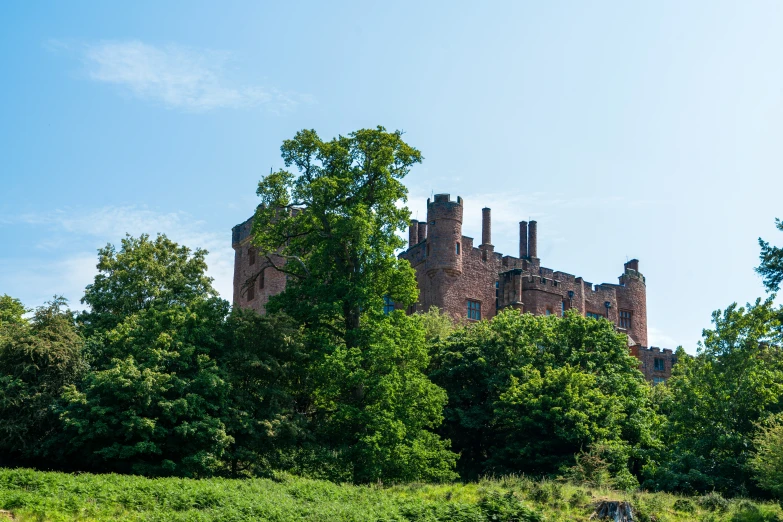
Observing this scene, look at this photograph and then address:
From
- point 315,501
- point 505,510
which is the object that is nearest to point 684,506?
point 505,510

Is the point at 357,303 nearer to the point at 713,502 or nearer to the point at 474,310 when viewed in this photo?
the point at 713,502

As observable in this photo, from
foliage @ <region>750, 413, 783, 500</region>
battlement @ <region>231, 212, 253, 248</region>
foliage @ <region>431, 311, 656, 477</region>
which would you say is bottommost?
foliage @ <region>750, 413, 783, 500</region>

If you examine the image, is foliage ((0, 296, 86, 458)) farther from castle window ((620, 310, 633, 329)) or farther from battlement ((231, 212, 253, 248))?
castle window ((620, 310, 633, 329))

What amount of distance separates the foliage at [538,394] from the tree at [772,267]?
8537mm

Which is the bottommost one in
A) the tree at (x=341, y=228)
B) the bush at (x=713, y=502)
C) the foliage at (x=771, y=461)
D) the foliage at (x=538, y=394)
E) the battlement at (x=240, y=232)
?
the bush at (x=713, y=502)

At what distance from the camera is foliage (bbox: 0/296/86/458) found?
98.1ft

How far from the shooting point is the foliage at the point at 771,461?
28.3 m

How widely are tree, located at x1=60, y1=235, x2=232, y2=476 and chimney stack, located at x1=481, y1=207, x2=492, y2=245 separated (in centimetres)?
2699

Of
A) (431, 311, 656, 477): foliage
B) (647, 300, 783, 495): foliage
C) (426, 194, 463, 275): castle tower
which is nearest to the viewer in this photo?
(647, 300, 783, 495): foliage

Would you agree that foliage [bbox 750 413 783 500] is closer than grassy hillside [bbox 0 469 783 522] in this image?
No

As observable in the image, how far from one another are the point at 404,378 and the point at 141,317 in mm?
9456

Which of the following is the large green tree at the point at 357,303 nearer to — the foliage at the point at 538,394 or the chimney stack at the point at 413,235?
the foliage at the point at 538,394

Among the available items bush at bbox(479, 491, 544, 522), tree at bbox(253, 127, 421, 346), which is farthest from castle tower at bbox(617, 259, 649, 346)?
bush at bbox(479, 491, 544, 522)

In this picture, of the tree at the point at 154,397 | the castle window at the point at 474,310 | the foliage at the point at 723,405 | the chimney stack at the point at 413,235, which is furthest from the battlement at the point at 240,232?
the foliage at the point at 723,405
